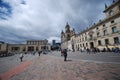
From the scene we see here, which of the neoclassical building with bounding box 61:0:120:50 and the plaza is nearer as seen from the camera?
the plaza

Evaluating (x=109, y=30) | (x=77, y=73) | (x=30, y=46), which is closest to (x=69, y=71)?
(x=77, y=73)

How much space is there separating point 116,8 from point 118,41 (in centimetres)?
1183

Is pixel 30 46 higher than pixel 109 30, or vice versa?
pixel 109 30

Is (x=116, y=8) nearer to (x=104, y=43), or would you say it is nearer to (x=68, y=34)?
Answer: (x=104, y=43)

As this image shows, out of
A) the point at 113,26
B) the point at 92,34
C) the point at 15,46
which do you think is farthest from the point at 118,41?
the point at 15,46

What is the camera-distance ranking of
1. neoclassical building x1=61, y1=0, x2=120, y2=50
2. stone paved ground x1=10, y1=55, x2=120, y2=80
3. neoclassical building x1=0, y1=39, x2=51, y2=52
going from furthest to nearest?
neoclassical building x1=0, y1=39, x2=51, y2=52
neoclassical building x1=61, y1=0, x2=120, y2=50
stone paved ground x1=10, y1=55, x2=120, y2=80

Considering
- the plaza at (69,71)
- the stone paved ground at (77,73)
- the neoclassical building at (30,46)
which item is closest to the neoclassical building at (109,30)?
the plaza at (69,71)

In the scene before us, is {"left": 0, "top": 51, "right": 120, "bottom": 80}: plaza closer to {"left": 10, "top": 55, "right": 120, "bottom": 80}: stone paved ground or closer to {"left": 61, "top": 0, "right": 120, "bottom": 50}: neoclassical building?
{"left": 10, "top": 55, "right": 120, "bottom": 80}: stone paved ground

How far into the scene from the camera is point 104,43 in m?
31.5

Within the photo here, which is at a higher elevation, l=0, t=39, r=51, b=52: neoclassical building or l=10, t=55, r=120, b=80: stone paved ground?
l=0, t=39, r=51, b=52: neoclassical building

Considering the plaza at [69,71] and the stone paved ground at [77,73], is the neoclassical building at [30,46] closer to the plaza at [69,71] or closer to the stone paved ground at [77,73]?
the plaza at [69,71]

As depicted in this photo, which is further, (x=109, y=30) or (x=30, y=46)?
(x=30, y=46)

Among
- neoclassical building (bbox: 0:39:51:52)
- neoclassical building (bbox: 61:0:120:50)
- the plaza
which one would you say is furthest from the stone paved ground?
neoclassical building (bbox: 0:39:51:52)

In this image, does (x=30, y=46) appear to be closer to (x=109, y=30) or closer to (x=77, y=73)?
(x=109, y=30)
